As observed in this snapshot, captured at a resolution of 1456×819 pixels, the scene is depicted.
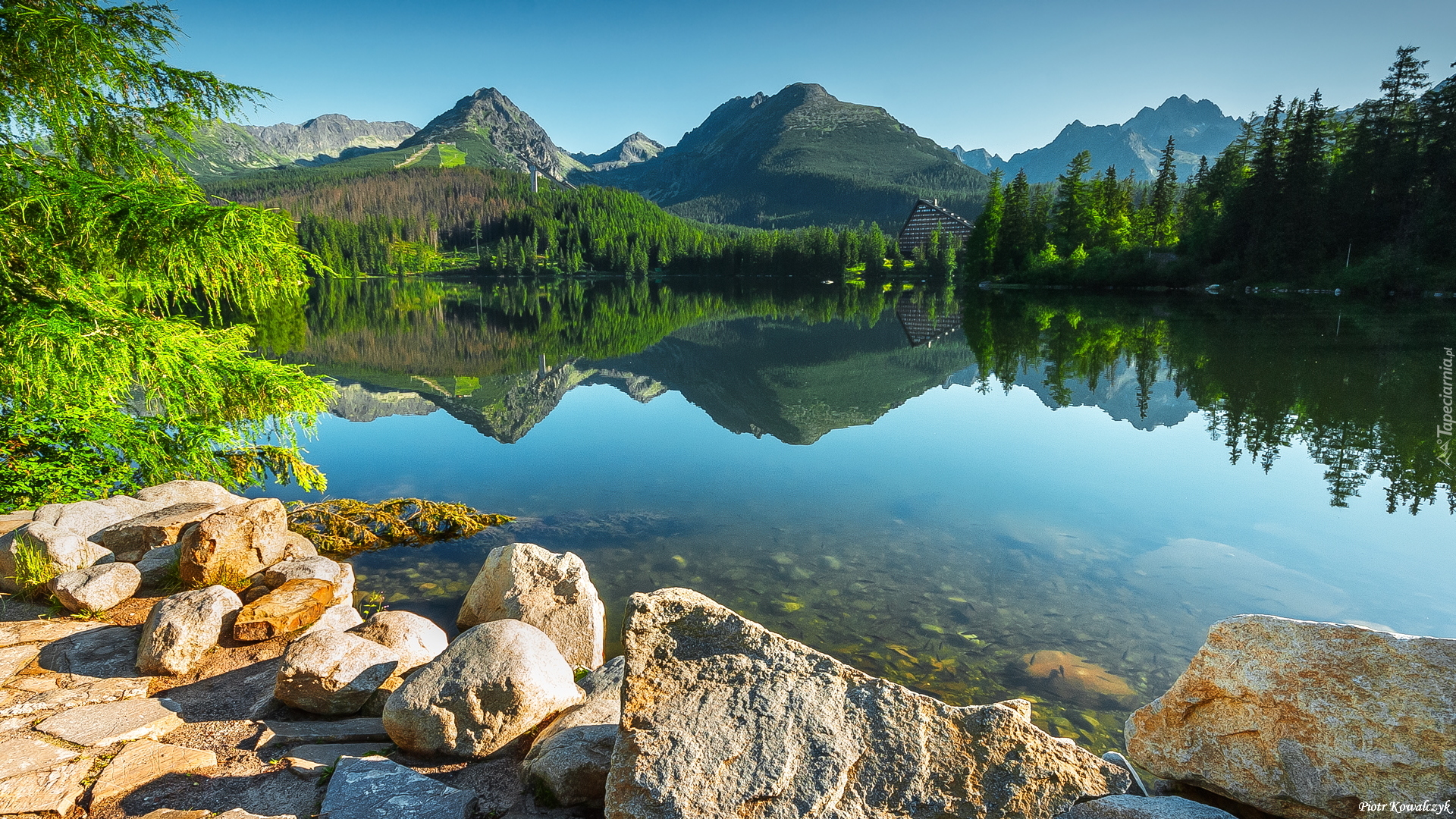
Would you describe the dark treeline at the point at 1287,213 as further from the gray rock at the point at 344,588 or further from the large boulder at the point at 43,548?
the large boulder at the point at 43,548

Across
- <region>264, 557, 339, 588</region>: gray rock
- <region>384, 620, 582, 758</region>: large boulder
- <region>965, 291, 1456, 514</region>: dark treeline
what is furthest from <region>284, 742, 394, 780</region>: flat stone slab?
<region>965, 291, 1456, 514</region>: dark treeline

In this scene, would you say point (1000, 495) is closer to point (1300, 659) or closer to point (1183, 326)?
point (1300, 659)

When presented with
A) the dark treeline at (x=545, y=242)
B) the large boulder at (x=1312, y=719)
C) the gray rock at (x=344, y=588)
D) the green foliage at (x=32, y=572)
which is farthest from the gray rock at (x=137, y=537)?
the dark treeline at (x=545, y=242)

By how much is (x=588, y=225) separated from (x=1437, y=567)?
620ft

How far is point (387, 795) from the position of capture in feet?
13.4

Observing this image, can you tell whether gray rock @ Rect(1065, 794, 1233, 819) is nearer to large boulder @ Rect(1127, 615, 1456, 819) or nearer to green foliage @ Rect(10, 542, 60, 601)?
large boulder @ Rect(1127, 615, 1456, 819)

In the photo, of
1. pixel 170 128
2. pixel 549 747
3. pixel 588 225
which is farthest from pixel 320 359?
pixel 588 225

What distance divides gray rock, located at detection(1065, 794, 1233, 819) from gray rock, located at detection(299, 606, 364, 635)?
257 inches

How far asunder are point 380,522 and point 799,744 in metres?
9.12

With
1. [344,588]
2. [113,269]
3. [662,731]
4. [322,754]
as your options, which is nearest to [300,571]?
[344,588]

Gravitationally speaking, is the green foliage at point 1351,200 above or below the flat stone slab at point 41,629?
above

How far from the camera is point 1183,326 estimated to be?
36438mm

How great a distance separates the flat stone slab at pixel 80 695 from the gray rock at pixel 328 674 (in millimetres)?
1240

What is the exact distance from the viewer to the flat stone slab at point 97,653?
19.1ft
